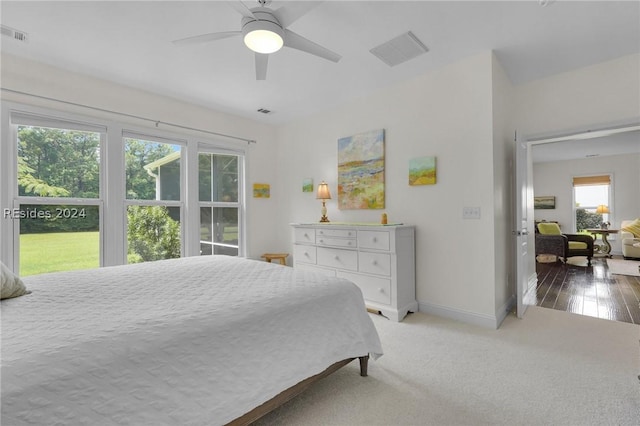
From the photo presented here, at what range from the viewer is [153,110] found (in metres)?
3.49

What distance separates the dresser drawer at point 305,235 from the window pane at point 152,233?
1.58 metres

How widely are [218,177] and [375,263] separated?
8.70 ft

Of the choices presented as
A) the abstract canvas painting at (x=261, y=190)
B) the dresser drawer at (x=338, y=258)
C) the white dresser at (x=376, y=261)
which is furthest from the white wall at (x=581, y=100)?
the abstract canvas painting at (x=261, y=190)

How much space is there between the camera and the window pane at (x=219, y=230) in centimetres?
406

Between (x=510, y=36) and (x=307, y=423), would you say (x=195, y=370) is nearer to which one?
(x=307, y=423)

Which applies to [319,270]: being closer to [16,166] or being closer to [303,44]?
[303,44]

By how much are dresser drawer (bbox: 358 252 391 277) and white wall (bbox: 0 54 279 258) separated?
6.71 feet

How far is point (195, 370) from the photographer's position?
1.12 meters

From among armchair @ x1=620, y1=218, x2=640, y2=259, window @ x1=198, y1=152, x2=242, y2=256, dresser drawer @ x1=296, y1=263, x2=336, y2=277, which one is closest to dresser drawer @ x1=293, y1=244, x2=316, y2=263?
dresser drawer @ x1=296, y1=263, x2=336, y2=277

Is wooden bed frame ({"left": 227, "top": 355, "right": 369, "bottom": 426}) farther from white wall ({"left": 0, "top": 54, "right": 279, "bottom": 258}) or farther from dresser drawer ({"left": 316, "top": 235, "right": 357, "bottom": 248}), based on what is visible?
white wall ({"left": 0, "top": 54, "right": 279, "bottom": 258})

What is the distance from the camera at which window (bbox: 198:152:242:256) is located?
160 inches

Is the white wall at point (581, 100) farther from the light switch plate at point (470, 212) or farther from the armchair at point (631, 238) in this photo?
the armchair at point (631, 238)

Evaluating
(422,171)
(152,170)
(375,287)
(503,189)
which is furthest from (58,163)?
(503,189)

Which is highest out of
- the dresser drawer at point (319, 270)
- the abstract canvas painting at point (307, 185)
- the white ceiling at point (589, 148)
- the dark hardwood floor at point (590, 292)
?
the white ceiling at point (589, 148)
